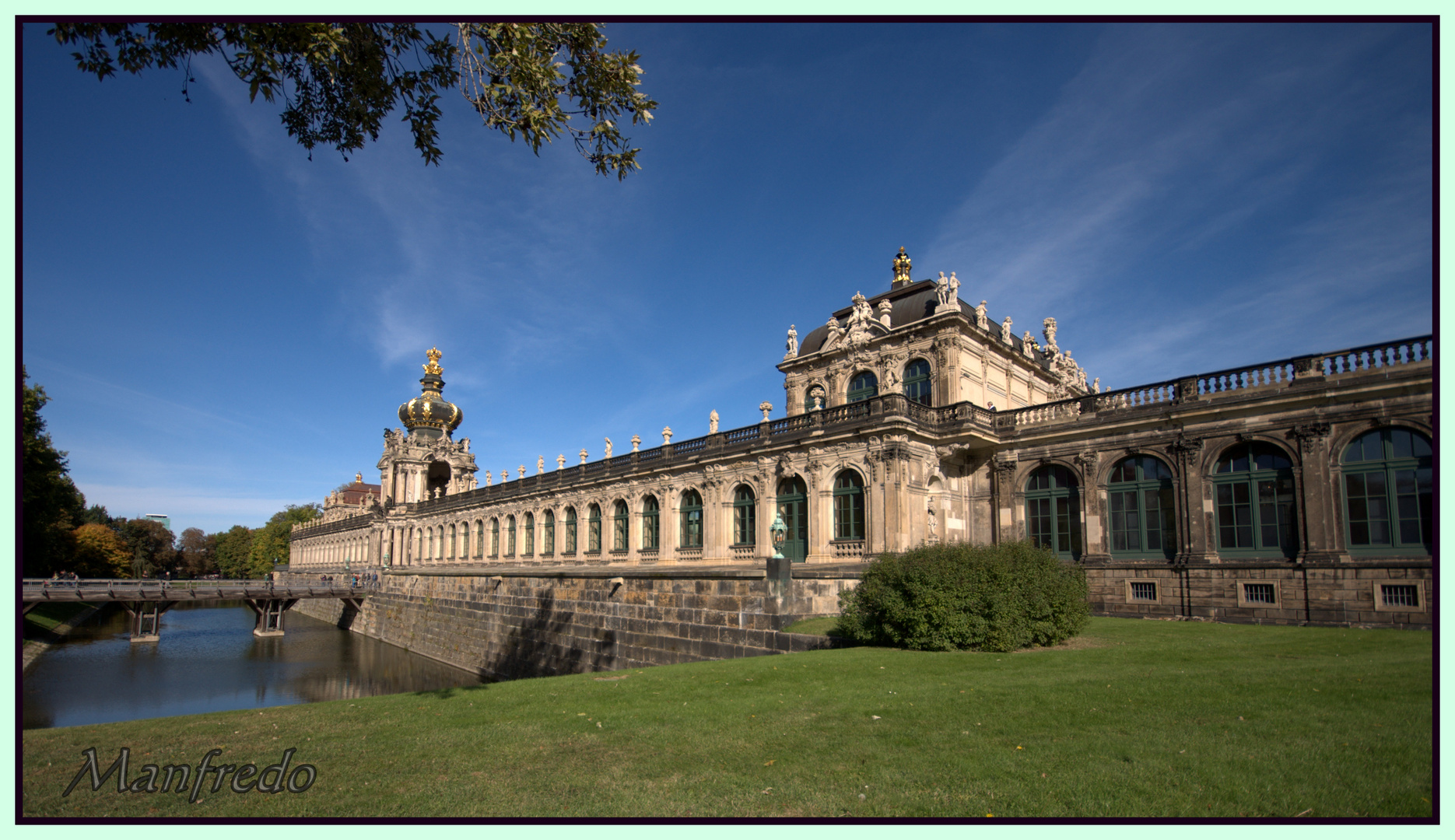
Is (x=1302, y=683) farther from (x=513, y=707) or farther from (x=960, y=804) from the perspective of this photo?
(x=513, y=707)

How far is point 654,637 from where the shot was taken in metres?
22.8

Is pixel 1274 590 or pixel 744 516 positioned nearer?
pixel 1274 590

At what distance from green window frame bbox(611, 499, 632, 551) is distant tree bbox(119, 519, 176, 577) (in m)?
62.6

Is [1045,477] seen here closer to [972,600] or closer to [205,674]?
[972,600]

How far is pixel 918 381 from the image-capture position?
30641 mm

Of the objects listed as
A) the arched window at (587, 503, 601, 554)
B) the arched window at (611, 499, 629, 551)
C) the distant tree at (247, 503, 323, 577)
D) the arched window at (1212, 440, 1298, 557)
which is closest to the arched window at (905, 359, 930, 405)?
the arched window at (1212, 440, 1298, 557)

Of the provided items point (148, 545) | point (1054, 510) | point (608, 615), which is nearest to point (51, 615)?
point (608, 615)

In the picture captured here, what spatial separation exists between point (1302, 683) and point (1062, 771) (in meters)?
4.79

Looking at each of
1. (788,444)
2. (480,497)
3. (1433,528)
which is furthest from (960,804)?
(480,497)

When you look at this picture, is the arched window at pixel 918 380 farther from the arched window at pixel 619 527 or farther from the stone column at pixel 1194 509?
the arched window at pixel 619 527

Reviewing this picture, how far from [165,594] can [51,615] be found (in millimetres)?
11847

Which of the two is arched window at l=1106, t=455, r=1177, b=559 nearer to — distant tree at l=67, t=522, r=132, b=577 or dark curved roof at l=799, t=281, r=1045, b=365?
A: dark curved roof at l=799, t=281, r=1045, b=365

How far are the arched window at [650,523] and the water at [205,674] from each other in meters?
9.45

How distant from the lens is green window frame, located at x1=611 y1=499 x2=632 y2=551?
3653 cm
